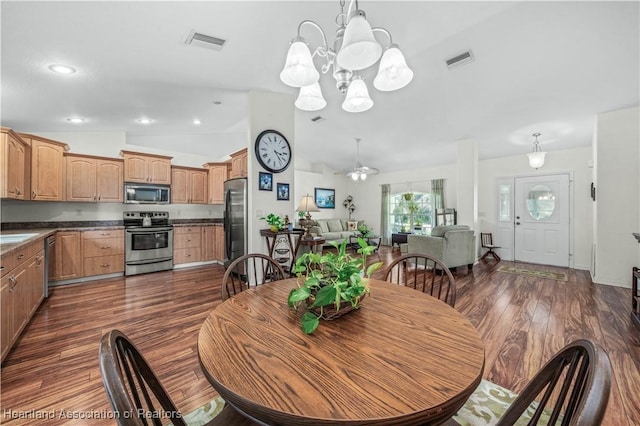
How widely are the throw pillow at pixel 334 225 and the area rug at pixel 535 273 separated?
14.0ft

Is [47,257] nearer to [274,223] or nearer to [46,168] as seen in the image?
[46,168]

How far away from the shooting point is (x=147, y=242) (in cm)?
459

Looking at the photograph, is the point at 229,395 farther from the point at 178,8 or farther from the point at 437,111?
the point at 437,111

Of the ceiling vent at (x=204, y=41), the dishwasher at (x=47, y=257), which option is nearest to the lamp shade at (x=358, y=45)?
the ceiling vent at (x=204, y=41)

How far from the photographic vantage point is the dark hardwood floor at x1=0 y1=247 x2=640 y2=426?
1609mm

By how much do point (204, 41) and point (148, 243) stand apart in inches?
146

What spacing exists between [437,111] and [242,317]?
4.51 m

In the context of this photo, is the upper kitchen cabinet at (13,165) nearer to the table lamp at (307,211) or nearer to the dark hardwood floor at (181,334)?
the dark hardwood floor at (181,334)

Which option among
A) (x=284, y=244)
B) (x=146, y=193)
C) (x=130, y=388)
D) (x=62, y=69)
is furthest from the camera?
(x=146, y=193)

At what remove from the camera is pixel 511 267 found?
5.20 m

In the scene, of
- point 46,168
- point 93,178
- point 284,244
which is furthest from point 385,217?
point 46,168

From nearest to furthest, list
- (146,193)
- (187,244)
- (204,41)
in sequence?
(204,41)
(146,193)
(187,244)

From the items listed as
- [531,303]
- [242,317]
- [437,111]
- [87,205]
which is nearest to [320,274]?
[242,317]

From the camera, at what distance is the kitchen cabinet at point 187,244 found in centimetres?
505
